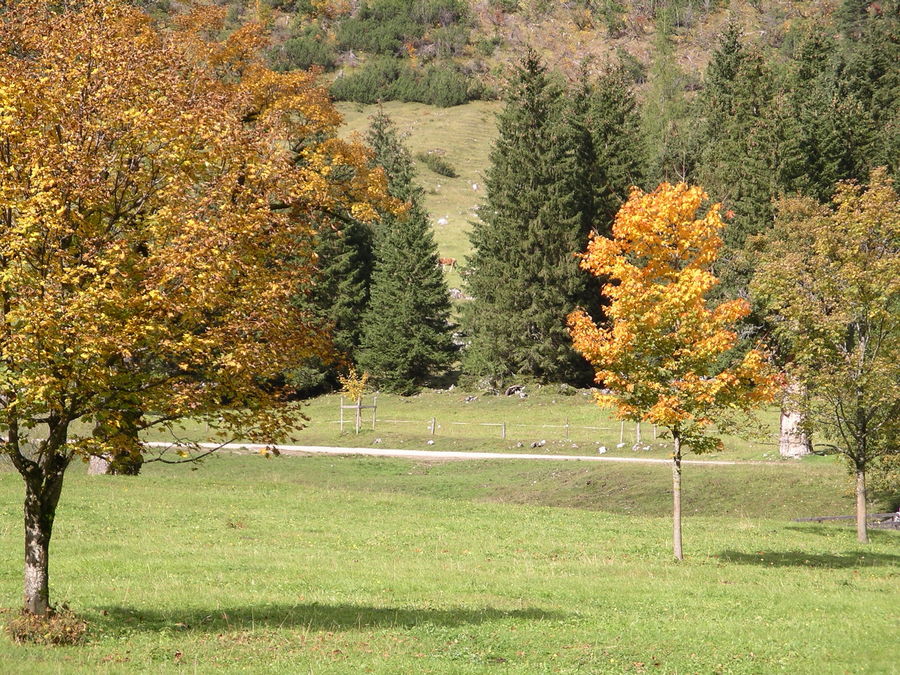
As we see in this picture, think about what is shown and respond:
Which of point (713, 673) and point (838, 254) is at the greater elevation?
point (838, 254)

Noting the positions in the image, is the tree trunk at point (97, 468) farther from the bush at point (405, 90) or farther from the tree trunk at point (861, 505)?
the bush at point (405, 90)

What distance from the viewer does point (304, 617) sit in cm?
1384

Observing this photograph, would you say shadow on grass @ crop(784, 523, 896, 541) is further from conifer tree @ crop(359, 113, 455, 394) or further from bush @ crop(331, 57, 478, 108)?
bush @ crop(331, 57, 478, 108)

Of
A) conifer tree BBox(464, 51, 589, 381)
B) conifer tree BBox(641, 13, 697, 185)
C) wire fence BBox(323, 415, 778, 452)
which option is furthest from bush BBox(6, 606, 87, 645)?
conifer tree BBox(641, 13, 697, 185)

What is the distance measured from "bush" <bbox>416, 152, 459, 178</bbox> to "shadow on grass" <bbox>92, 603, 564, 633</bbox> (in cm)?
12699

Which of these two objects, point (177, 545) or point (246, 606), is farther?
point (177, 545)

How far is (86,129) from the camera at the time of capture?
11930mm

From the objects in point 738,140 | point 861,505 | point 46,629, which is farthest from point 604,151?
point 46,629

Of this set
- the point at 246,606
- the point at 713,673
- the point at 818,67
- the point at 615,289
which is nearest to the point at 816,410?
the point at 615,289

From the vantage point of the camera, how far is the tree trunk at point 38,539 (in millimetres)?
11641

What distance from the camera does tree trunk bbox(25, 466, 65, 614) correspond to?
11.6m

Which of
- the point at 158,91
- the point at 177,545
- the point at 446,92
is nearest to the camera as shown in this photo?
the point at 158,91

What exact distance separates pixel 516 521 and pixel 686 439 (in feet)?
22.4

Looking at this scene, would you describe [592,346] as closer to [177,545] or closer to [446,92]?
[177,545]
